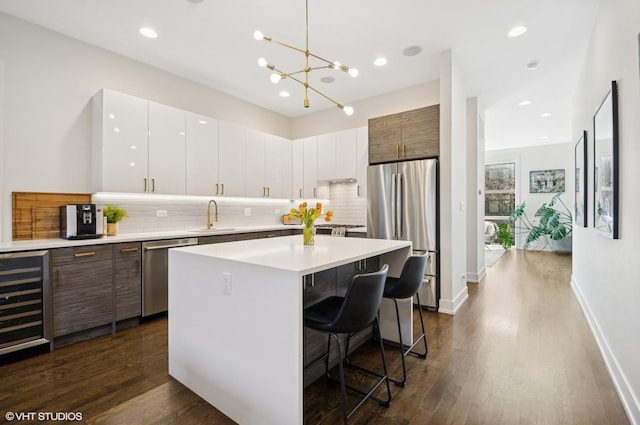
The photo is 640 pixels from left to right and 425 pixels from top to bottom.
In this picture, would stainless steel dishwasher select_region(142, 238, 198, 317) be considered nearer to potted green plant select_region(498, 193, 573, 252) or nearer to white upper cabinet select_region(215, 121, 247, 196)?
white upper cabinet select_region(215, 121, 247, 196)

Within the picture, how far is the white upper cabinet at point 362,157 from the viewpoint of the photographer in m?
4.62

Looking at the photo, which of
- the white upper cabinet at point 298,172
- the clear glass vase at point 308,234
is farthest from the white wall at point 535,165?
the clear glass vase at point 308,234

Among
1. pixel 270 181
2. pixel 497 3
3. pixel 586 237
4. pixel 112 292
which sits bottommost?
pixel 112 292

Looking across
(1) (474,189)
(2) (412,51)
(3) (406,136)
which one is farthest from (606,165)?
(1) (474,189)

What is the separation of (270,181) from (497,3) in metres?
3.60

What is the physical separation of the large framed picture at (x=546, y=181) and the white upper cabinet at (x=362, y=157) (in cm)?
679

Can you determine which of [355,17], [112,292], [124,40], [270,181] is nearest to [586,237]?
[355,17]

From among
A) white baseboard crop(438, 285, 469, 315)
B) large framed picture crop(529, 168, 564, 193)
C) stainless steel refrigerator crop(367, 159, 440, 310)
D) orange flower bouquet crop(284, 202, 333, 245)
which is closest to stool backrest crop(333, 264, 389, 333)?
orange flower bouquet crop(284, 202, 333, 245)

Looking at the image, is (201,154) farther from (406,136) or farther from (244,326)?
(244,326)

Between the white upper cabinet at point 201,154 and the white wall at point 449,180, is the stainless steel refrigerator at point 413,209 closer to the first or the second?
the white wall at point 449,180

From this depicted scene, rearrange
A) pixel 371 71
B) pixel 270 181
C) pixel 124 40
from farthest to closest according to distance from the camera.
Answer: pixel 270 181
pixel 371 71
pixel 124 40

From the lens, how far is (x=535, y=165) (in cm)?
878

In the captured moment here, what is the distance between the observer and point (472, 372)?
2.24 metres

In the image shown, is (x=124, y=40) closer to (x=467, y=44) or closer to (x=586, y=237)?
(x=467, y=44)
